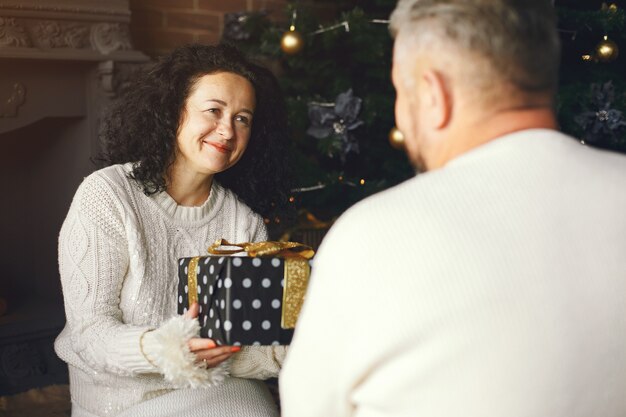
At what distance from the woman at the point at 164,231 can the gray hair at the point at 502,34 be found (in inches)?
30.4

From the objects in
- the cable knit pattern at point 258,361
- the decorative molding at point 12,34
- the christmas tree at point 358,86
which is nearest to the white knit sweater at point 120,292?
the cable knit pattern at point 258,361

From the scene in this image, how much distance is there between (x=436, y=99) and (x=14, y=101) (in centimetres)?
220

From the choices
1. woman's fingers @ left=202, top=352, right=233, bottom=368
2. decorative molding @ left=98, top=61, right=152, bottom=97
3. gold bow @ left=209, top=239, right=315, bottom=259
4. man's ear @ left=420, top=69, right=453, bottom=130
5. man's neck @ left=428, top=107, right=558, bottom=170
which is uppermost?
man's ear @ left=420, top=69, right=453, bottom=130

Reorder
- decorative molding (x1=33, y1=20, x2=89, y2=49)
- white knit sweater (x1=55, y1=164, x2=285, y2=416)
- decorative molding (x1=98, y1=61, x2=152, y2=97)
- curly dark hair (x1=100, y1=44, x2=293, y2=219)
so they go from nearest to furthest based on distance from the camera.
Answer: white knit sweater (x1=55, y1=164, x2=285, y2=416)
curly dark hair (x1=100, y1=44, x2=293, y2=219)
decorative molding (x1=33, y1=20, x2=89, y2=49)
decorative molding (x1=98, y1=61, x2=152, y2=97)

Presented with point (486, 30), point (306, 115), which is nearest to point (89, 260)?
point (486, 30)

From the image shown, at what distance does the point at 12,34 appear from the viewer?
102 inches

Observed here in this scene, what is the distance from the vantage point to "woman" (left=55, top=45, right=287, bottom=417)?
61.8 inches

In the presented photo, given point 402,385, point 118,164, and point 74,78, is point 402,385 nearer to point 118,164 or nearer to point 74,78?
point 118,164

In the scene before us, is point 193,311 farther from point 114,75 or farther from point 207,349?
point 114,75

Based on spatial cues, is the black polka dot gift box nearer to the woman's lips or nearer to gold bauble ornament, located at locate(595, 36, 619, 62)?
the woman's lips

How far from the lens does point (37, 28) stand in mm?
2666

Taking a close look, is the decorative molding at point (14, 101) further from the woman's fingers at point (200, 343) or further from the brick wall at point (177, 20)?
the woman's fingers at point (200, 343)

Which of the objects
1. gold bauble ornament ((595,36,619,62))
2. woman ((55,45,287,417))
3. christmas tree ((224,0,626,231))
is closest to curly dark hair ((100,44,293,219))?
woman ((55,45,287,417))

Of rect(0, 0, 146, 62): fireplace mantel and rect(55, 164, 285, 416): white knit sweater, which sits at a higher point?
rect(0, 0, 146, 62): fireplace mantel
